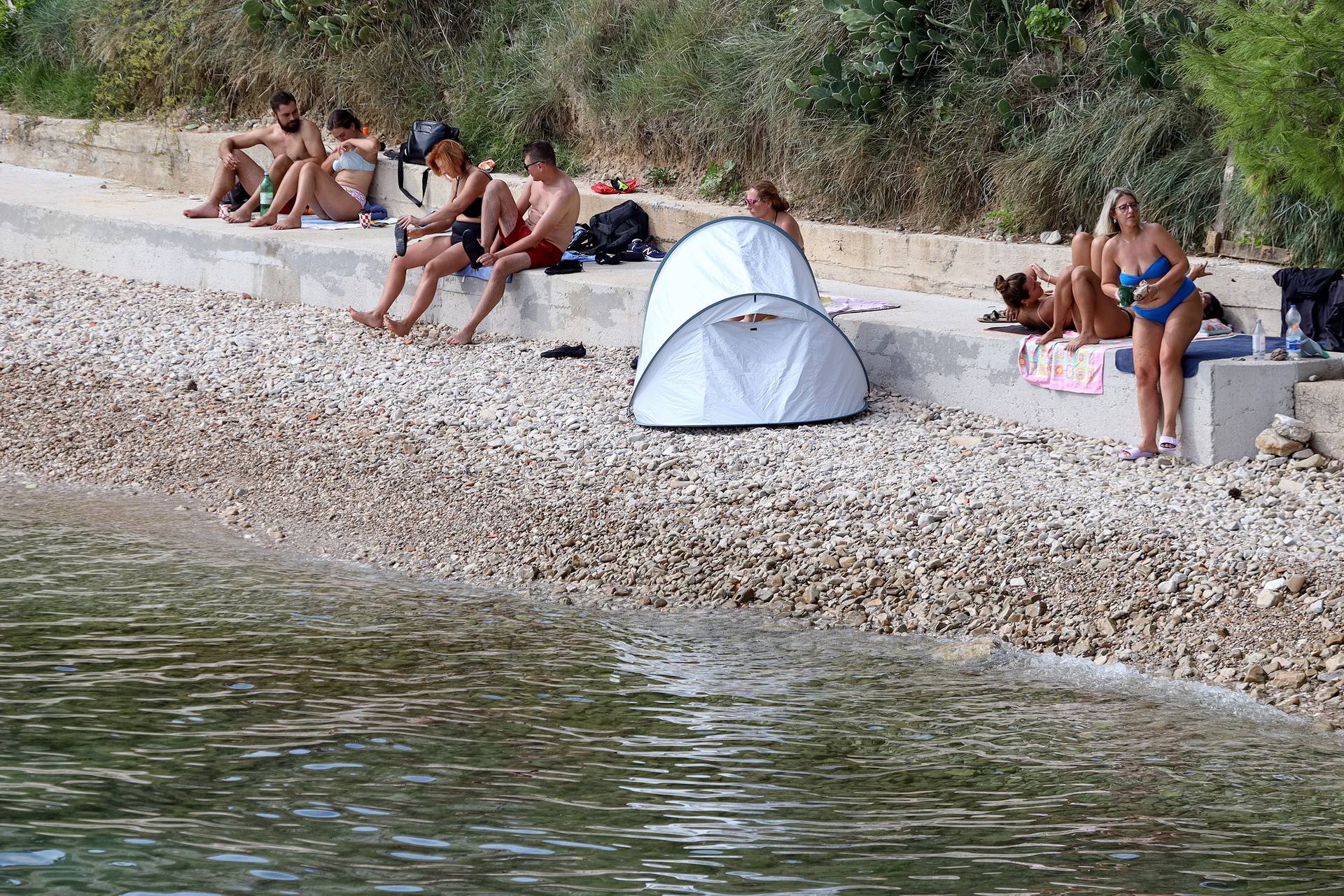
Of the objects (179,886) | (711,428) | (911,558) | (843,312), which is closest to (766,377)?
(711,428)

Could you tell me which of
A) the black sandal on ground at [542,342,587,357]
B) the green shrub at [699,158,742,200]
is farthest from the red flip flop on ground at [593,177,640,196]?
the black sandal on ground at [542,342,587,357]

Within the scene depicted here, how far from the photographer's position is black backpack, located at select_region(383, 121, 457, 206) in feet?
42.3

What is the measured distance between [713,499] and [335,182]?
675 centimetres

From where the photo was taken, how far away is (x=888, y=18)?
36.5ft

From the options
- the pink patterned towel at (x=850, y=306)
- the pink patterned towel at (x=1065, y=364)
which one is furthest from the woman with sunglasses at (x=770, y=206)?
the pink patterned towel at (x=1065, y=364)

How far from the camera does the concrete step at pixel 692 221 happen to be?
883 cm

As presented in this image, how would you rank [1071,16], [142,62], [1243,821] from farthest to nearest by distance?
1. [142,62]
2. [1071,16]
3. [1243,821]

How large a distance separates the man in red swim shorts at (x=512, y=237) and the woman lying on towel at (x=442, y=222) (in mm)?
86

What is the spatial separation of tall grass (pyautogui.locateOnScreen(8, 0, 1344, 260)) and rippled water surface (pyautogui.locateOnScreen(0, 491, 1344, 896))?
15.4 ft

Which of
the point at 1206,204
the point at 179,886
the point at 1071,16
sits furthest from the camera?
the point at 1071,16

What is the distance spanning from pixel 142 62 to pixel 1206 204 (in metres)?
11.7

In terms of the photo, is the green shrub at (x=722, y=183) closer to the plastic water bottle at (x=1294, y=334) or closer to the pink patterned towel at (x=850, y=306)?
the pink patterned towel at (x=850, y=306)

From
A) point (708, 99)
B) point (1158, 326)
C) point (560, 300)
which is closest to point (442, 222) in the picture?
point (560, 300)

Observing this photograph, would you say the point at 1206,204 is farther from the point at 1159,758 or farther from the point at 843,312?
the point at 1159,758
